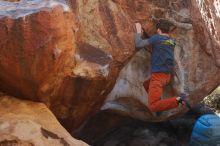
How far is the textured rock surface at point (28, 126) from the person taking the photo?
430 cm

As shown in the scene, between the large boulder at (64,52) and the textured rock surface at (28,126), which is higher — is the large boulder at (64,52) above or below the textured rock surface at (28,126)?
above

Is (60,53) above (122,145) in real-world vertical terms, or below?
above

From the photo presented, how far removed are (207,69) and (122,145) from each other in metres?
2.04

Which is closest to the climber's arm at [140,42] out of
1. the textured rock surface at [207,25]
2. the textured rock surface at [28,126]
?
the textured rock surface at [207,25]

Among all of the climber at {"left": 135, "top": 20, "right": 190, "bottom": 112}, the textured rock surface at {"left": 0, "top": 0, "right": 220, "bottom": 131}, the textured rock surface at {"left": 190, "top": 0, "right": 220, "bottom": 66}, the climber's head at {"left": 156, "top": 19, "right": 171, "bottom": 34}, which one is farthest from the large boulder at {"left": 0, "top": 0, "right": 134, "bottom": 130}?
the textured rock surface at {"left": 190, "top": 0, "right": 220, "bottom": 66}

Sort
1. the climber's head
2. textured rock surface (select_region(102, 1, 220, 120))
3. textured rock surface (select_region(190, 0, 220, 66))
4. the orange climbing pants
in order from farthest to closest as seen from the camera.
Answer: textured rock surface (select_region(190, 0, 220, 66)), textured rock surface (select_region(102, 1, 220, 120)), the climber's head, the orange climbing pants

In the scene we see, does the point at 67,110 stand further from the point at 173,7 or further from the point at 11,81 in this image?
the point at 173,7

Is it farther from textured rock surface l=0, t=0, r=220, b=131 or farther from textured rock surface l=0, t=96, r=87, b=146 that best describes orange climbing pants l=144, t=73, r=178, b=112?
textured rock surface l=0, t=96, r=87, b=146

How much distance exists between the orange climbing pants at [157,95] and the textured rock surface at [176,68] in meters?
0.36

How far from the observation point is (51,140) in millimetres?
4484

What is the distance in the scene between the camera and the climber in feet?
20.8

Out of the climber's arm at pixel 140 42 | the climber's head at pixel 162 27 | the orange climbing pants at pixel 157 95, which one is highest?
the climber's head at pixel 162 27

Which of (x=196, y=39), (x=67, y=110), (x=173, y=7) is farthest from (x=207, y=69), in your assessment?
(x=67, y=110)

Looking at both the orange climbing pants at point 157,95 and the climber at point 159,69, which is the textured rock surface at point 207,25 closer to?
the climber at point 159,69
